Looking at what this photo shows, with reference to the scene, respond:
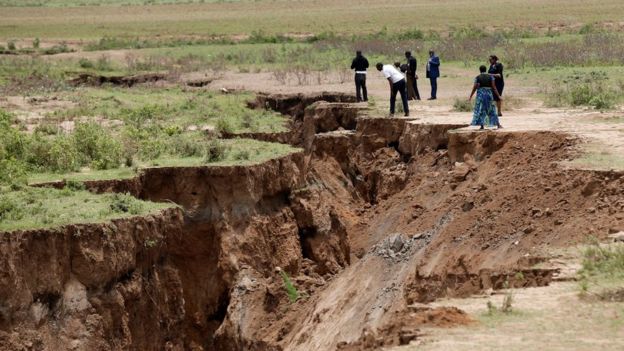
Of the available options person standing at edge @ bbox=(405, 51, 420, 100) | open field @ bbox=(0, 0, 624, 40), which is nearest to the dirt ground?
person standing at edge @ bbox=(405, 51, 420, 100)

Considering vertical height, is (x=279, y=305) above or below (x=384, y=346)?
below

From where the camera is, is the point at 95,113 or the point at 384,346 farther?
the point at 95,113

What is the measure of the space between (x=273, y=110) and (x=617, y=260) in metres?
20.6

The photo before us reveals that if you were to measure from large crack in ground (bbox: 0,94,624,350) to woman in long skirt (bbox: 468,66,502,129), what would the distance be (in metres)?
0.63

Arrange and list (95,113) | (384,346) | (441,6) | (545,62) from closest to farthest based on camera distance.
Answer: (384,346)
(95,113)
(545,62)
(441,6)

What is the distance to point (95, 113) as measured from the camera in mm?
32562

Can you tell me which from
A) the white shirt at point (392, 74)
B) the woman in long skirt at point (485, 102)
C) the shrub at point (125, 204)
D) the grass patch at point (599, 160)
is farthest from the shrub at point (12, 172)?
the white shirt at point (392, 74)

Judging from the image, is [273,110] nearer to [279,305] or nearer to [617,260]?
[279,305]

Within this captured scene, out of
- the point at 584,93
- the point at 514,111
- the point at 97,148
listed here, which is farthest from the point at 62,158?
the point at 584,93

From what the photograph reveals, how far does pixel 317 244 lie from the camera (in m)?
25.8

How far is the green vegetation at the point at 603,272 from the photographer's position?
49.0 feet

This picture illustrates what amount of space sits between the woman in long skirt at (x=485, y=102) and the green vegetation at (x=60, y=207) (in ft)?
23.2

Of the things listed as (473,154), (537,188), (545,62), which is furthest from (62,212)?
(545,62)

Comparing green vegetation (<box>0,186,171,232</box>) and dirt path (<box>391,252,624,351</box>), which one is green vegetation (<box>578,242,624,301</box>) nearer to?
dirt path (<box>391,252,624,351</box>)
